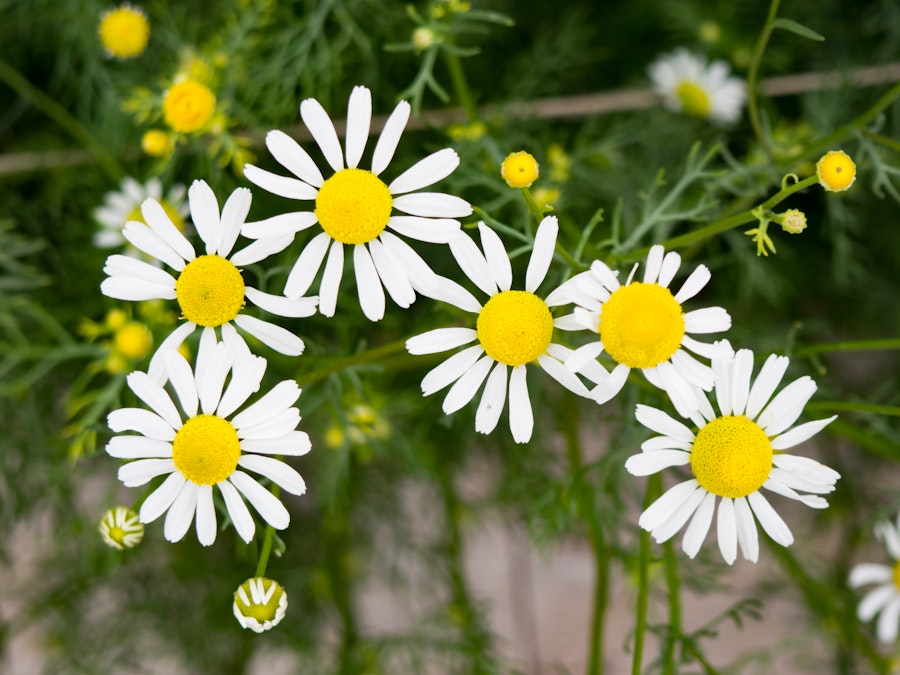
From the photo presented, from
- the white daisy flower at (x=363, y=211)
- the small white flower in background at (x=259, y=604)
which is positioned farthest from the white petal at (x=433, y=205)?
the small white flower in background at (x=259, y=604)

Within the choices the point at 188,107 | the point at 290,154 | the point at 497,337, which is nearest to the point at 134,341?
the point at 188,107

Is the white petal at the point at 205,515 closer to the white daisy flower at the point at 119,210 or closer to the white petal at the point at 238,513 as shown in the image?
the white petal at the point at 238,513

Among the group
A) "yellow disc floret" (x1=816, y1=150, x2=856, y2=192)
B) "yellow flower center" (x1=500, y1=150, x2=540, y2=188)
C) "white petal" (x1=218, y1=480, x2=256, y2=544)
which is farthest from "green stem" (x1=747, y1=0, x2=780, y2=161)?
"white petal" (x1=218, y1=480, x2=256, y2=544)

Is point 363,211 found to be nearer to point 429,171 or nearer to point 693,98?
point 429,171

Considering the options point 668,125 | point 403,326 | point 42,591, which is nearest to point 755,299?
point 668,125

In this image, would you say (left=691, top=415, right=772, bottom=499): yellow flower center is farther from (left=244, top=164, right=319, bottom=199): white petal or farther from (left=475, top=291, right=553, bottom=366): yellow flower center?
(left=244, top=164, right=319, bottom=199): white petal

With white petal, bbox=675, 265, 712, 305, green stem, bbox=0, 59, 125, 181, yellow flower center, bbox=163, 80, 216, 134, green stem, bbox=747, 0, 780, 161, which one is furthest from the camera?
green stem, bbox=0, 59, 125, 181

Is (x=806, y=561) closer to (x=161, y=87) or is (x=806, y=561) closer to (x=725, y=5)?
(x=725, y=5)
